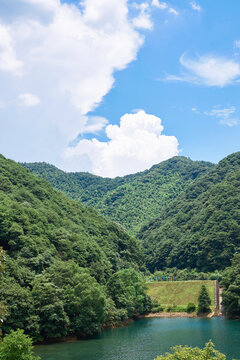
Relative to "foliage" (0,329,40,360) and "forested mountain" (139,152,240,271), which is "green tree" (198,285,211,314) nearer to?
"forested mountain" (139,152,240,271)

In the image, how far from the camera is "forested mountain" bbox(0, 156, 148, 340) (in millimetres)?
56312

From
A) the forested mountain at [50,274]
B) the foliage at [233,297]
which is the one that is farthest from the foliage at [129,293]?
the foliage at [233,297]

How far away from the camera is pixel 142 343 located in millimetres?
54281

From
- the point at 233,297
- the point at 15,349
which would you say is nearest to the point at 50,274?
the point at 15,349

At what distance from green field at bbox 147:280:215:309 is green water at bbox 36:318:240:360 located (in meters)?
31.7

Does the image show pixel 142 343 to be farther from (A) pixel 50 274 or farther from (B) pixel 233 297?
(B) pixel 233 297

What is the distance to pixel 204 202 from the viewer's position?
183625 mm

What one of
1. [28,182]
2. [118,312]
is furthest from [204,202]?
[118,312]

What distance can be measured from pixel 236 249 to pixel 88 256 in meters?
67.5

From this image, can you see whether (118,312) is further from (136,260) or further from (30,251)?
(136,260)

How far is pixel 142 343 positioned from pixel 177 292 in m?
57.2

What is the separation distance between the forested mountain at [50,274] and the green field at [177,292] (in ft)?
42.3

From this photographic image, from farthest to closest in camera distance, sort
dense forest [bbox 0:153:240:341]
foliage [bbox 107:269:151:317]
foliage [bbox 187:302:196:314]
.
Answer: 1. foliage [bbox 187:302:196:314]
2. foliage [bbox 107:269:151:317]
3. dense forest [bbox 0:153:240:341]

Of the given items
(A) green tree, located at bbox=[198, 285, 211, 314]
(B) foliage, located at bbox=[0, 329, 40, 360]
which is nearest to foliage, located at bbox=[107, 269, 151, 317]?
(A) green tree, located at bbox=[198, 285, 211, 314]
